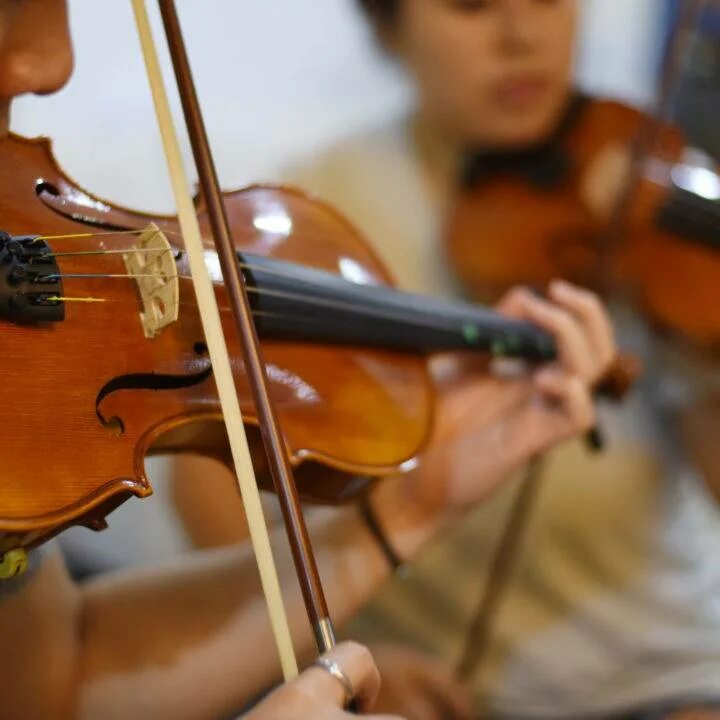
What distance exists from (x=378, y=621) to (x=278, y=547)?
46 cm

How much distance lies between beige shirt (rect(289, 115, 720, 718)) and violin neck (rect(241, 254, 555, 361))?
0.27 m

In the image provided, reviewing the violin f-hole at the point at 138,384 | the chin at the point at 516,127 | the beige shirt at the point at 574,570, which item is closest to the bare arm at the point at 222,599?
the violin f-hole at the point at 138,384

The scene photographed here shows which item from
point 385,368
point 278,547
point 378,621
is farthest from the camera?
point 378,621

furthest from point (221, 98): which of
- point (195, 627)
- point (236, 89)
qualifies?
point (195, 627)

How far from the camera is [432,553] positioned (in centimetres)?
99

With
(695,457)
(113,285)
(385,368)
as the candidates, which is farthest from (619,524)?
(113,285)

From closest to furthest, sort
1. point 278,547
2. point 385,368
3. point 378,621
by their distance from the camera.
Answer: point 278,547, point 385,368, point 378,621

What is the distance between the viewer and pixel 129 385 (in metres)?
0.49

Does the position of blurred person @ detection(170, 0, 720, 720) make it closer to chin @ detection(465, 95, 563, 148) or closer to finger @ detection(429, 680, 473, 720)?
chin @ detection(465, 95, 563, 148)

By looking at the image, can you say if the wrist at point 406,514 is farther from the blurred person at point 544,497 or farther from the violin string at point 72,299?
the violin string at point 72,299

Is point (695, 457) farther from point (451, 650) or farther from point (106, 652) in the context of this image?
point (106, 652)

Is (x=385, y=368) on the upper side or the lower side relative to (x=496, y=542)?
upper

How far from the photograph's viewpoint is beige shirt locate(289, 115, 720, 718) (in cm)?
94

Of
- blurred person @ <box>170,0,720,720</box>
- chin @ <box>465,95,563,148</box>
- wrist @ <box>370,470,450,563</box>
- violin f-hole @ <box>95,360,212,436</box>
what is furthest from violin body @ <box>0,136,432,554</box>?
chin @ <box>465,95,563,148</box>
